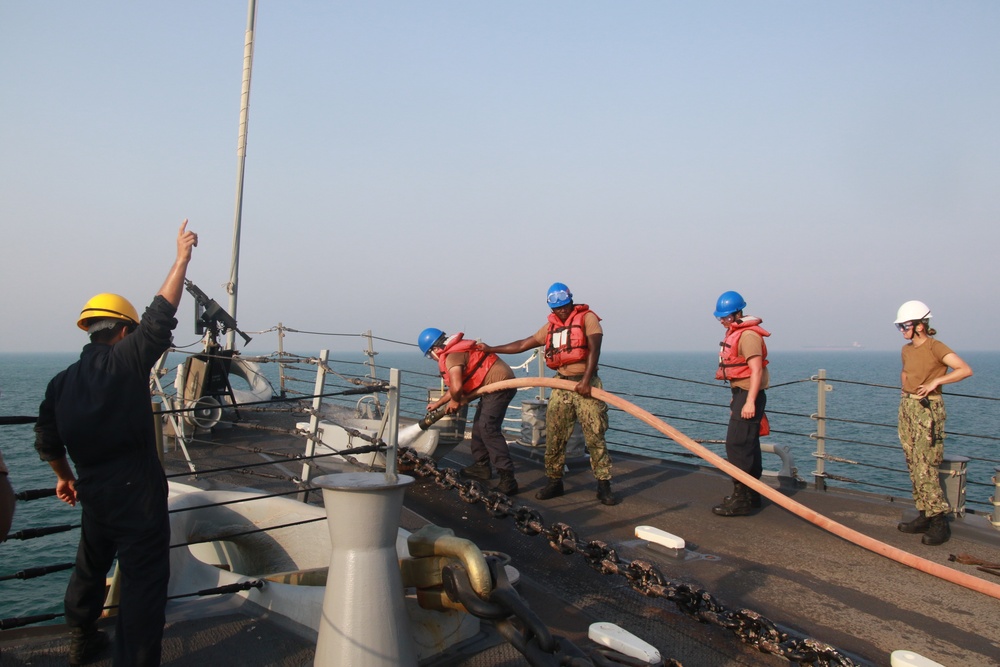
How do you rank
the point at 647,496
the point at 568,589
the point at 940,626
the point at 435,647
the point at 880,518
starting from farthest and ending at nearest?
the point at 647,496
the point at 880,518
the point at 568,589
the point at 940,626
the point at 435,647

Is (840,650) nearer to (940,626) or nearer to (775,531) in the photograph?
(940,626)

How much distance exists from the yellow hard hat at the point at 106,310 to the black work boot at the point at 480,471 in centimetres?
462

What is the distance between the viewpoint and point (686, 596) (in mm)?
3725

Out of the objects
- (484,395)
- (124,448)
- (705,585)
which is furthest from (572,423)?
(124,448)

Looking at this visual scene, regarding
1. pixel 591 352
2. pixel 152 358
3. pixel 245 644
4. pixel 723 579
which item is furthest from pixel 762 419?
pixel 152 358

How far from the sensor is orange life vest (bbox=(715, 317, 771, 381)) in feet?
19.4

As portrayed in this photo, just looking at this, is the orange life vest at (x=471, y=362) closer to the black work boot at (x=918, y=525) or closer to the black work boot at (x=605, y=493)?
the black work boot at (x=605, y=493)

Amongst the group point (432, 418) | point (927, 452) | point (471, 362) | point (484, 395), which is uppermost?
point (471, 362)

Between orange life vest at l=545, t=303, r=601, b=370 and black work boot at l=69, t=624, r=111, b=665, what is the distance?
4044 millimetres

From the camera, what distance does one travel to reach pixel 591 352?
606cm

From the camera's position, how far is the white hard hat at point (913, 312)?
5355 millimetres

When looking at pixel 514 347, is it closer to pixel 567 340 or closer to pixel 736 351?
pixel 567 340

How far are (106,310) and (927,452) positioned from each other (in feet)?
17.7

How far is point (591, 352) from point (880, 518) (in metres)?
2.74
